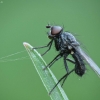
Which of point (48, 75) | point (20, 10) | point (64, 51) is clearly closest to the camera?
point (48, 75)

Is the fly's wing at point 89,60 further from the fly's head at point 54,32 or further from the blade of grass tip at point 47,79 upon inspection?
the blade of grass tip at point 47,79

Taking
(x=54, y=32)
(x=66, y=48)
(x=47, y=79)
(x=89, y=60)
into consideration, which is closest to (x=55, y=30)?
(x=54, y=32)

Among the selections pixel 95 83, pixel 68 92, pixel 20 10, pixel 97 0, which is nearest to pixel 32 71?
pixel 68 92

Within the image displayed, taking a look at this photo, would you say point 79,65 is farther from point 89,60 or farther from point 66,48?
point 89,60

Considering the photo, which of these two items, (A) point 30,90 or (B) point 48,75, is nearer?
(B) point 48,75

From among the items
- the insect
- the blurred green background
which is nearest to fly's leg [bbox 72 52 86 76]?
the insect

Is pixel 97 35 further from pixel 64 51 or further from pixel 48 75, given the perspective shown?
pixel 48 75

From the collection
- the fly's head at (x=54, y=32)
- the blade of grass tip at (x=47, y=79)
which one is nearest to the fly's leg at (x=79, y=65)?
the fly's head at (x=54, y=32)

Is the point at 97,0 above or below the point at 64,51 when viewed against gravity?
above
